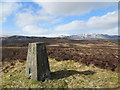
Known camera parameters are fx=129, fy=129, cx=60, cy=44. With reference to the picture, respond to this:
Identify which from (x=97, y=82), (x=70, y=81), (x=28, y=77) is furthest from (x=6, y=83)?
(x=97, y=82)

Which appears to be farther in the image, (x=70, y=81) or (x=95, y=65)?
(x=95, y=65)

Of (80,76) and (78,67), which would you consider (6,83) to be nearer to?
(80,76)

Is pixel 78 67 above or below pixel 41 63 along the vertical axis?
below

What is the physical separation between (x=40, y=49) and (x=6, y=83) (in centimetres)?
593

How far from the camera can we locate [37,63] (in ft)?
52.2

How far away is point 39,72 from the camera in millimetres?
16047

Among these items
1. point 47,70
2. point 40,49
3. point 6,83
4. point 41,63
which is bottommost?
point 6,83

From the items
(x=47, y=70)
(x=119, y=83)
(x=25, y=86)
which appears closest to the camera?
(x=119, y=83)

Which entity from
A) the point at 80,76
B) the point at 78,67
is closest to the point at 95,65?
the point at 78,67

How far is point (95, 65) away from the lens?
21656 millimetres

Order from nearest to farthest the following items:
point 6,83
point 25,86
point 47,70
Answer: point 25,86 < point 6,83 < point 47,70

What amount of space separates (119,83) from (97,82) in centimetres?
228

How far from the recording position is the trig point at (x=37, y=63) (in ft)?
52.4

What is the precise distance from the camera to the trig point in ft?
52.4
